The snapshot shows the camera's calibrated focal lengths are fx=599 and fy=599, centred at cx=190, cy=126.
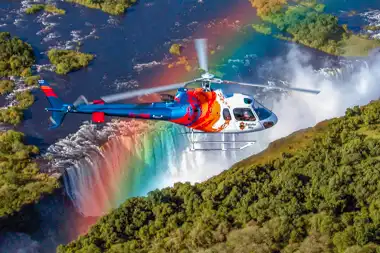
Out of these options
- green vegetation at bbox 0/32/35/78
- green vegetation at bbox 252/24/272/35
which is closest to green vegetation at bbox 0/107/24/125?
green vegetation at bbox 0/32/35/78

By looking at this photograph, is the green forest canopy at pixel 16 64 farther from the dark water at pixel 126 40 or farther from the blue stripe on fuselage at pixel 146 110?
the blue stripe on fuselage at pixel 146 110

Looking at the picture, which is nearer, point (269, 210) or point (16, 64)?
point (269, 210)

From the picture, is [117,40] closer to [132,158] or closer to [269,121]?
[132,158]

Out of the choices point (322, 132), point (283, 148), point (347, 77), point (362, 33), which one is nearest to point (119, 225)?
point (283, 148)

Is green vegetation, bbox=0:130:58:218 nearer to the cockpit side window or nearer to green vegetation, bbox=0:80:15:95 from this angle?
green vegetation, bbox=0:80:15:95

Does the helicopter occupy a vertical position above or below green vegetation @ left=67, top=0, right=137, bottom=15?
below

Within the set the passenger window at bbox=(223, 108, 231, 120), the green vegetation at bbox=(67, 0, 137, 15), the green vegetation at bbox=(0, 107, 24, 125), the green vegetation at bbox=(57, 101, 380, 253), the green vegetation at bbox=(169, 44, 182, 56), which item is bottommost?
the green vegetation at bbox=(57, 101, 380, 253)

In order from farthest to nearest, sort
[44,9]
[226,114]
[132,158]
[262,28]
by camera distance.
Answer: [44,9] < [262,28] < [132,158] < [226,114]

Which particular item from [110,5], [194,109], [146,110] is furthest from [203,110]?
[110,5]
